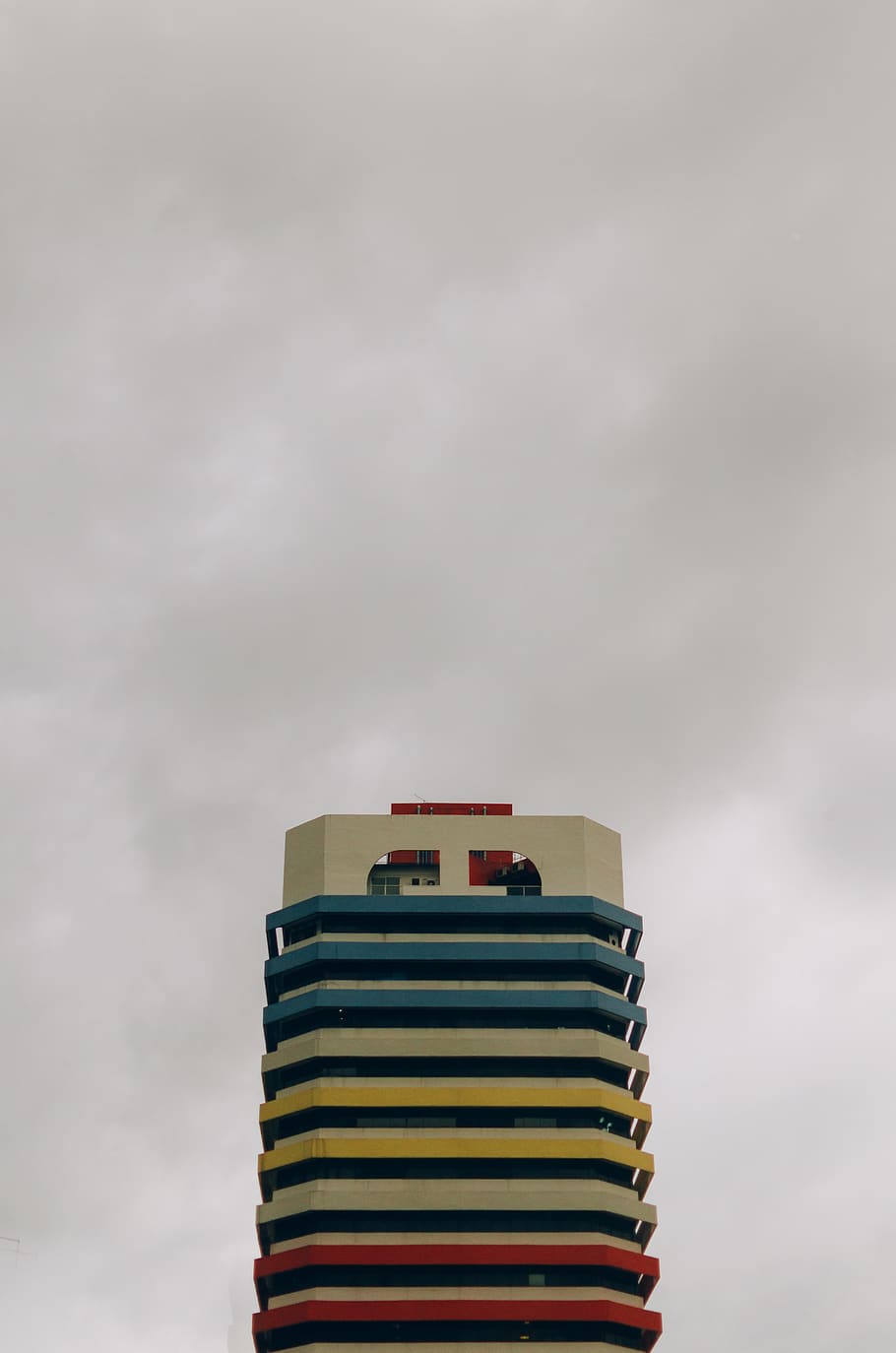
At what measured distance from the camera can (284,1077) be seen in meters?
195

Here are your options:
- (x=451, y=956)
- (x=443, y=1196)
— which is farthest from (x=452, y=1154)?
(x=451, y=956)

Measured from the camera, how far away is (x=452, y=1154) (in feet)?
607

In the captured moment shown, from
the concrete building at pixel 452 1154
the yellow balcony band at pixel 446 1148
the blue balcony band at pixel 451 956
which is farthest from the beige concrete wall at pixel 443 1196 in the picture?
the blue balcony band at pixel 451 956

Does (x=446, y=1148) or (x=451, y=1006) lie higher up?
(x=451, y=1006)

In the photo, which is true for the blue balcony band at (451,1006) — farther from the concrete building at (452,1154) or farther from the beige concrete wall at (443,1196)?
the beige concrete wall at (443,1196)

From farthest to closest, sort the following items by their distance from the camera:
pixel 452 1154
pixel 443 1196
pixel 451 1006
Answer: pixel 451 1006 < pixel 452 1154 < pixel 443 1196

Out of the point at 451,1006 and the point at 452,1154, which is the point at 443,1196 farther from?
the point at 451,1006

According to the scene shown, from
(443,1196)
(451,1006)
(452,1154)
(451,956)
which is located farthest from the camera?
(451,956)

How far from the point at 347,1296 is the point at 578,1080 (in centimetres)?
3241

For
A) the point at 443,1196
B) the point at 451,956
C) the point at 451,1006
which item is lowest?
the point at 443,1196

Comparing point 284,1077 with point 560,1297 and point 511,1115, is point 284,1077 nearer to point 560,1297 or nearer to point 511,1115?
point 511,1115

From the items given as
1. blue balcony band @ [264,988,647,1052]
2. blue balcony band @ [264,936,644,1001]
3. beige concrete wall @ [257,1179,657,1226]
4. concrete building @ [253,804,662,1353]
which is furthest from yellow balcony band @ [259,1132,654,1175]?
blue balcony band @ [264,936,644,1001]

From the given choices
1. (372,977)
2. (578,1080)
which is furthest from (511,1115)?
(372,977)

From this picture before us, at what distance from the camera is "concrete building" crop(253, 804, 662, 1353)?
579 feet
